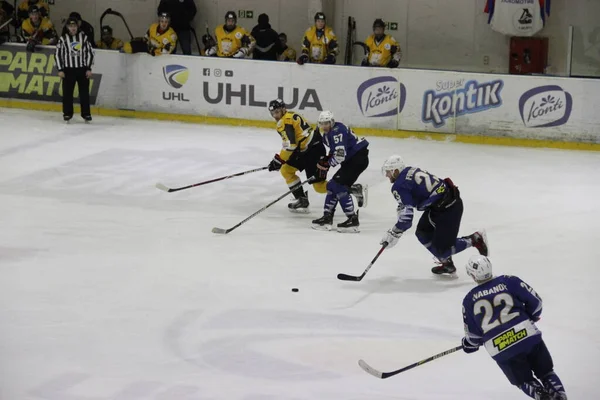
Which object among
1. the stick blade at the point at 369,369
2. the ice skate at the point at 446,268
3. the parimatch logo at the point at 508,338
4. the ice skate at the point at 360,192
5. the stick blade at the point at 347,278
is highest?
the ice skate at the point at 360,192

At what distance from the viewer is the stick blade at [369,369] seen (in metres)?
5.91

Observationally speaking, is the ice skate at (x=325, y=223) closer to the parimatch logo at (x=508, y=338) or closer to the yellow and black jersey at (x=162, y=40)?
the parimatch logo at (x=508, y=338)

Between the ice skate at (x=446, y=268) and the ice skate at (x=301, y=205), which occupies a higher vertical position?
the ice skate at (x=301, y=205)

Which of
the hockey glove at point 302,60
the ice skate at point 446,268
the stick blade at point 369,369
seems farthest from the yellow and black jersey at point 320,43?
the stick blade at point 369,369

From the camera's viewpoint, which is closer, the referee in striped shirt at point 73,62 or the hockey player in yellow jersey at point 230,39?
the referee in striped shirt at point 73,62

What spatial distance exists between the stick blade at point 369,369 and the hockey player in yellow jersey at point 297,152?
371 centimetres

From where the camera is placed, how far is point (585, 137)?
13062mm

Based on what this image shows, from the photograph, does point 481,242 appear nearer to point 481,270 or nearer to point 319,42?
point 481,270

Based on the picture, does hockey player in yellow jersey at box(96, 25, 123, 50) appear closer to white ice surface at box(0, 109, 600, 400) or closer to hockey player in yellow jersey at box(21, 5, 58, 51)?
hockey player in yellow jersey at box(21, 5, 58, 51)

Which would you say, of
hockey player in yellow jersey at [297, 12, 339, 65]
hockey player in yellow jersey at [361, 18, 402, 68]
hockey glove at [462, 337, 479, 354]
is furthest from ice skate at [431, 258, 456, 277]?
hockey player in yellow jersey at [297, 12, 339, 65]

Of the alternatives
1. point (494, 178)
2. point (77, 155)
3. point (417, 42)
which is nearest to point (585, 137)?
point (494, 178)

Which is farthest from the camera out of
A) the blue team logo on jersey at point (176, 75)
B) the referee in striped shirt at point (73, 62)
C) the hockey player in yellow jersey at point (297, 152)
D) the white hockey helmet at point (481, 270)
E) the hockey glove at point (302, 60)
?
the blue team logo on jersey at point (176, 75)

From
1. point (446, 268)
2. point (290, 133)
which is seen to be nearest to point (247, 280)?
point (446, 268)

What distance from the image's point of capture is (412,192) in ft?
25.2
